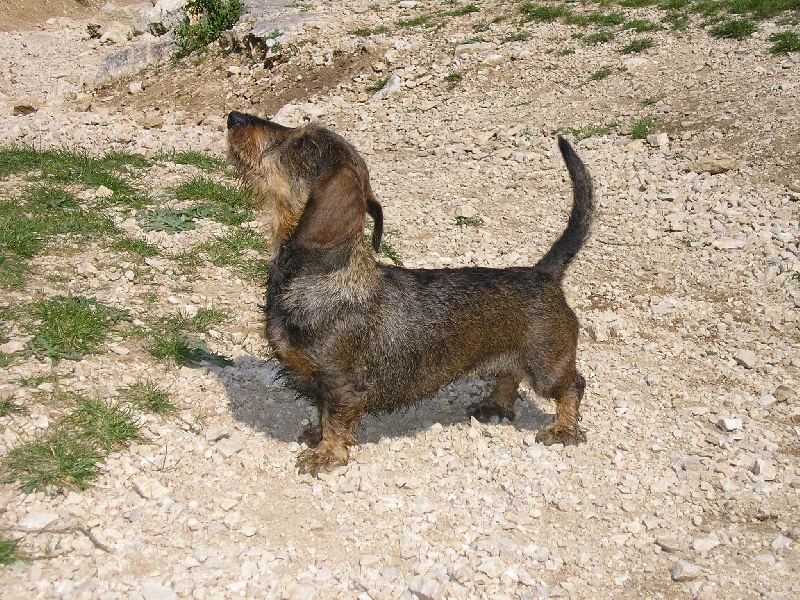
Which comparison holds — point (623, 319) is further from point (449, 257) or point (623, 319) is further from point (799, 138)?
point (799, 138)

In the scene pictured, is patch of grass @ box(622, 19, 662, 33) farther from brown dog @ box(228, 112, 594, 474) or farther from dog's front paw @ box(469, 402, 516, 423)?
dog's front paw @ box(469, 402, 516, 423)

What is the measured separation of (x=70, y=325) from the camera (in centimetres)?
563

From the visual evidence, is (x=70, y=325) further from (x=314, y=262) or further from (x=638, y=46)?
(x=638, y=46)

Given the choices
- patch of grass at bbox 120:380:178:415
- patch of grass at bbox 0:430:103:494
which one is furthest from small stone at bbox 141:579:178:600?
patch of grass at bbox 120:380:178:415

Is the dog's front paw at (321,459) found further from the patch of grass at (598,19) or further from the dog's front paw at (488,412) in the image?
the patch of grass at (598,19)

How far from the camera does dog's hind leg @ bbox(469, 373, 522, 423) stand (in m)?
5.84

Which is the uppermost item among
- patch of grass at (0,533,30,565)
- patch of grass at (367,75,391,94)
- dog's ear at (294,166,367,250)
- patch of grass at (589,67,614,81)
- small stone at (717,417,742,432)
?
dog's ear at (294,166,367,250)

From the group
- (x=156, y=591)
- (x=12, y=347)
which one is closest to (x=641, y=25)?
(x=12, y=347)

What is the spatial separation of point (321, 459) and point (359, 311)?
3.33 feet

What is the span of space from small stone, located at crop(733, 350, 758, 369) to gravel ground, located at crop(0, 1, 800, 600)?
0.04 metres

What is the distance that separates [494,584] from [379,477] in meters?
1.15

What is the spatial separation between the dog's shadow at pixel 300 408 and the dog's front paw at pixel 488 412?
0.24 ft

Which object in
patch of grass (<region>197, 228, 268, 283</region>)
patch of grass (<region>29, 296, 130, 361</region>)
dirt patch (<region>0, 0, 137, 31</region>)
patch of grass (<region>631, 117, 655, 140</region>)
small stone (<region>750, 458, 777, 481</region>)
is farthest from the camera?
dirt patch (<region>0, 0, 137, 31</region>)

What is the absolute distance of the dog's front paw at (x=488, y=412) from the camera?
19.2ft
